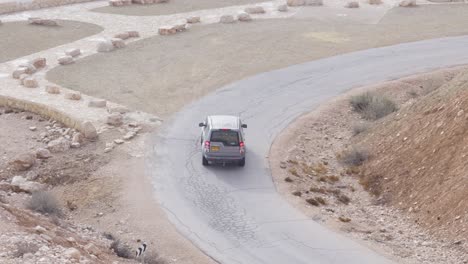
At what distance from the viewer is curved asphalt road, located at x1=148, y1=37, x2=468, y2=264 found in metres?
25.7

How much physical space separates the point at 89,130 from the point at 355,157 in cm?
1128

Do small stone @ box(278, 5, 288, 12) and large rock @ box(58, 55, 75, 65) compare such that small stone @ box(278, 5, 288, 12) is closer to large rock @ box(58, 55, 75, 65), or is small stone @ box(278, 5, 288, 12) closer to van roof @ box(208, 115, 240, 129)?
large rock @ box(58, 55, 75, 65)

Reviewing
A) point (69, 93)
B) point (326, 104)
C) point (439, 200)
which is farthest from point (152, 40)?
point (439, 200)

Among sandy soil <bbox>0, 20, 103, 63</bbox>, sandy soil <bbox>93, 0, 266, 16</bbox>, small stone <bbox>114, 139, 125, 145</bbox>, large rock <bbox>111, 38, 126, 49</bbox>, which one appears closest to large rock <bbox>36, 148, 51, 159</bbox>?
small stone <bbox>114, 139, 125, 145</bbox>

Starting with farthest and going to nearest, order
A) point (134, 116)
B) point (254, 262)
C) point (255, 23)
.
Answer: point (255, 23) < point (134, 116) < point (254, 262)

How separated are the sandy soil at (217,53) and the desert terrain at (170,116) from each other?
0.41 feet

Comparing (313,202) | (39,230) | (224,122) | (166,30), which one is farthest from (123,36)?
(39,230)

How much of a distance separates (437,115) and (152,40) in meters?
25.0

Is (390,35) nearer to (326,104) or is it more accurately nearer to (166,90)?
(326,104)

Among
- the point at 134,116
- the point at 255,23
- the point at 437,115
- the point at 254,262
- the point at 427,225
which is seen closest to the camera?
the point at 254,262

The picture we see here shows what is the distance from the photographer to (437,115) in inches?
1245

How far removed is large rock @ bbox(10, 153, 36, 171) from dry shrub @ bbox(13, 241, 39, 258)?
12.0 metres

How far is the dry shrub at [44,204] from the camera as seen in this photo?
27.5m

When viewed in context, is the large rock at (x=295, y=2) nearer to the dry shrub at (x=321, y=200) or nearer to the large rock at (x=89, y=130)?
the large rock at (x=89, y=130)
